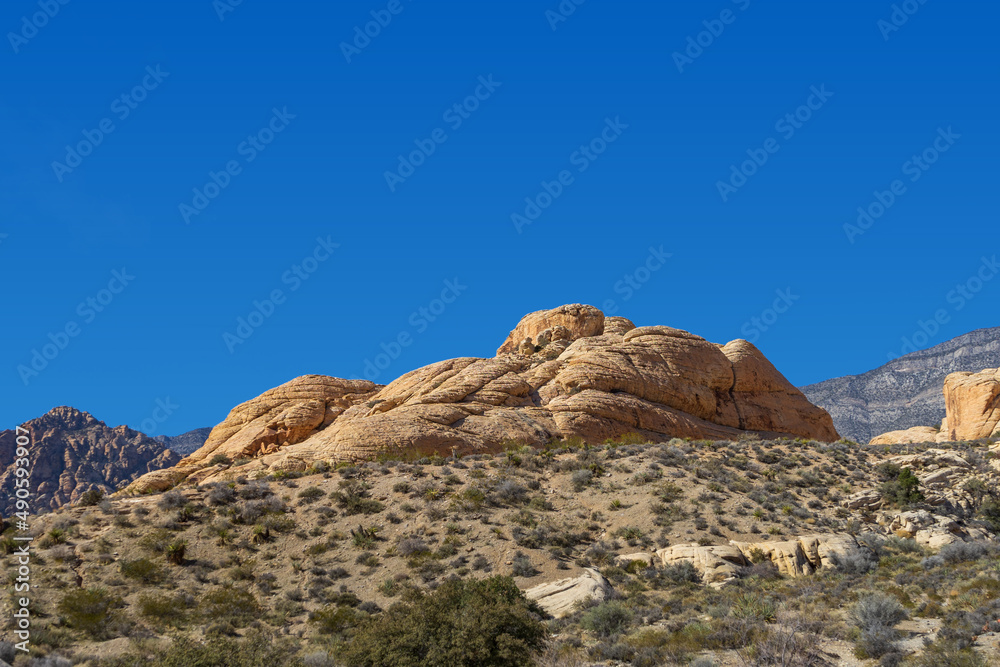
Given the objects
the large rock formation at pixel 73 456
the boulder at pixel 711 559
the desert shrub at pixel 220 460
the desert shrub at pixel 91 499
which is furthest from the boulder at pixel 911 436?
the large rock formation at pixel 73 456

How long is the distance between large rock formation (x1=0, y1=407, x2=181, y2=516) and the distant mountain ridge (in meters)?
107

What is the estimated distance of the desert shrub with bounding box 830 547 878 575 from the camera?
95.0 ft

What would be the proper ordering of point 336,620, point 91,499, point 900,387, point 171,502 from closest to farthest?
point 336,620 → point 171,502 → point 91,499 → point 900,387

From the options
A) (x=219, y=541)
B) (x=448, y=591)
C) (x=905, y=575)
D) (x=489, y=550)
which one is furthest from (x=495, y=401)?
(x=905, y=575)

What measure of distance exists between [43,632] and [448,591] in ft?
44.2

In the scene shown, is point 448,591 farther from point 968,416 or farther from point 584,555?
point 968,416

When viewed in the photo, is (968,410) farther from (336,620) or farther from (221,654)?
(221,654)

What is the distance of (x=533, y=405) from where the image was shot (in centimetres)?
4616

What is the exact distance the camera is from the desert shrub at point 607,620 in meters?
24.9

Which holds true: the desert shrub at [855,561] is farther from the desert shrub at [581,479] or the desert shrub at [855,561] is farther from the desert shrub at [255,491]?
the desert shrub at [255,491]

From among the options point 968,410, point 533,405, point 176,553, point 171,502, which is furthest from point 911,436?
point 176,553

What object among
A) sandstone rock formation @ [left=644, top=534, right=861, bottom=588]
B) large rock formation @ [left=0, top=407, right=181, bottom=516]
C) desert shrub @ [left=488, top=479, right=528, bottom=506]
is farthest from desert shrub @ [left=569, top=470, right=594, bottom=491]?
large rock formation @ [left=0, top=407, right=181, bottom=516]

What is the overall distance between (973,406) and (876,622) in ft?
151

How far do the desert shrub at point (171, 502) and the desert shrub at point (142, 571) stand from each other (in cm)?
462
